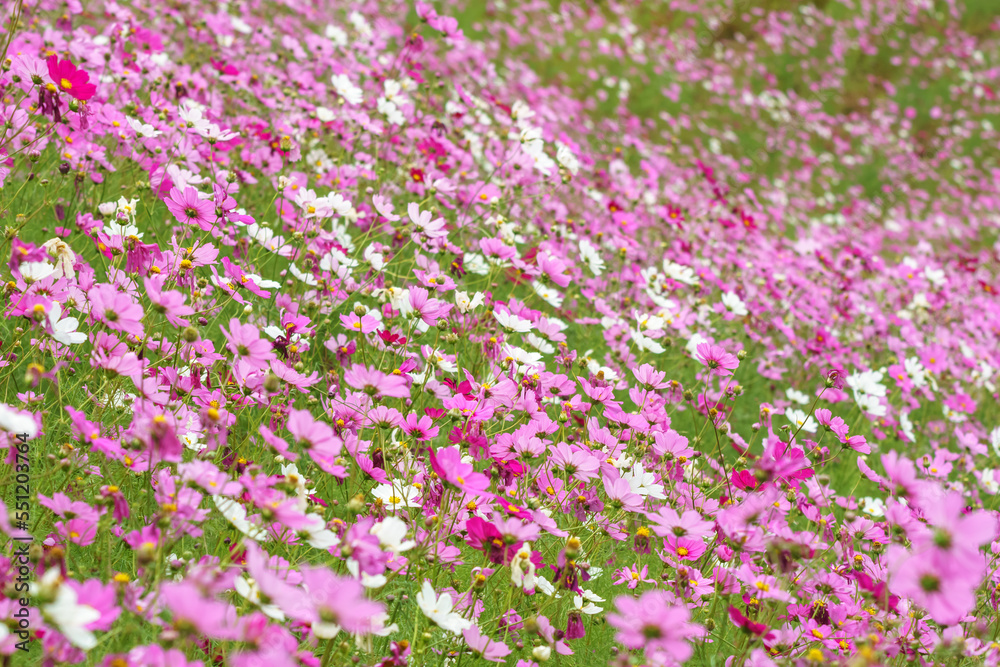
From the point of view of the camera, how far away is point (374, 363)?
2.22 meters

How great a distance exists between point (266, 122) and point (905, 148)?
763 cm

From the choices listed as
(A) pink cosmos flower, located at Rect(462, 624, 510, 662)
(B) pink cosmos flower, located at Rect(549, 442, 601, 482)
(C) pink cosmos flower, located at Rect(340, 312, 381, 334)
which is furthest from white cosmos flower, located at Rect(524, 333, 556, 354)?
(A) pink cosmos flower, located at Rect(462, 624, 510, 662)

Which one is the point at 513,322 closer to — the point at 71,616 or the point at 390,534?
the point at 390,534

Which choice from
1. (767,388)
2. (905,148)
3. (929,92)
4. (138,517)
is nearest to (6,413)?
(138,517)

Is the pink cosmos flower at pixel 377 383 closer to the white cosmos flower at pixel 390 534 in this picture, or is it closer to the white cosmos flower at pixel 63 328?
the white cosmos flower at pixel 390 534

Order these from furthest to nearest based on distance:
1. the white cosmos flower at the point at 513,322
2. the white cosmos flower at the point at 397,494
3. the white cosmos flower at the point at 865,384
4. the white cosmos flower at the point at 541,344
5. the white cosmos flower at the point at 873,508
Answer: the white cosmos flower at the point at 865,384
the white cosmos flower at the point at 873,508
the white cosmos flower at the point at 541,344
the white cosmos flower at the point at 513,322
the white cosmos flower at the point at 397,494

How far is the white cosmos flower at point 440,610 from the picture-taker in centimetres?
131

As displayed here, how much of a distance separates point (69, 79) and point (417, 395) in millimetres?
1135

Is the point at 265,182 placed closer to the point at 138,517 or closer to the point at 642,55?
the point at 138,517

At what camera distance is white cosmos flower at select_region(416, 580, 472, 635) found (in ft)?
4.29

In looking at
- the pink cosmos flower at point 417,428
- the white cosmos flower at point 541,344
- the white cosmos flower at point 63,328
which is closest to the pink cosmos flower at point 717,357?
the white cosmos flower at point 541,344

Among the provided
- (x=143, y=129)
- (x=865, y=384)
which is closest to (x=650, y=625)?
(x=865, y=384)

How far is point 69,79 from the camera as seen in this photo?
1852 mm

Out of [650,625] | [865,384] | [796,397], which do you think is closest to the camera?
[650,625]
